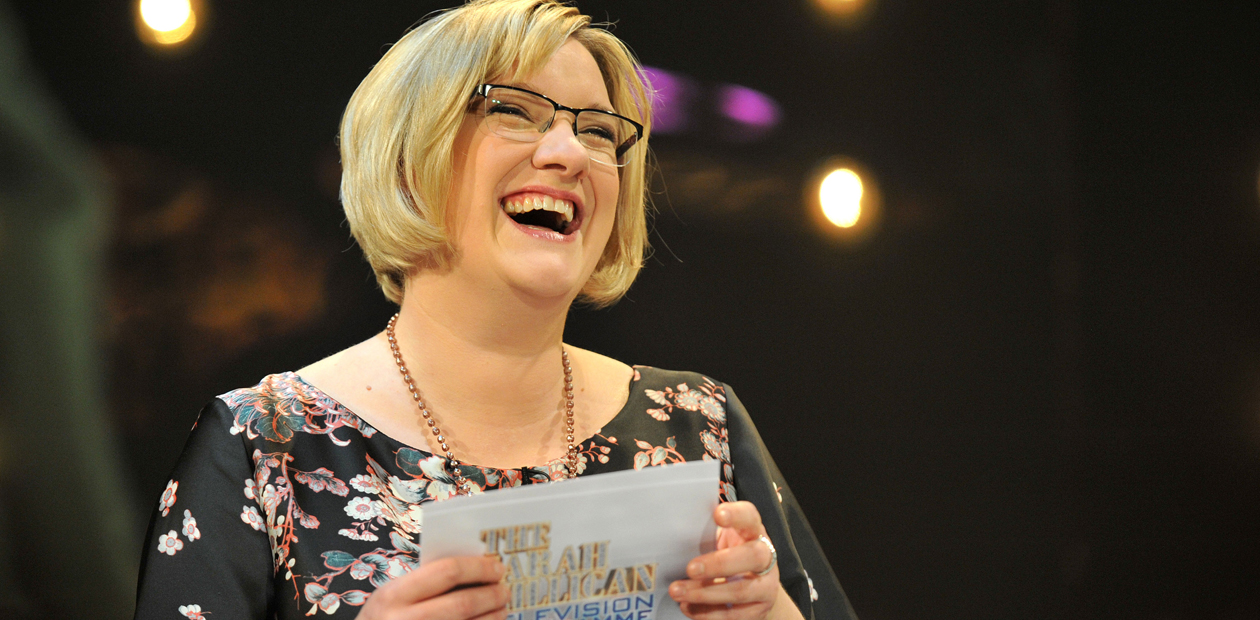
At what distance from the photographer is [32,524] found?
1434 millimetres

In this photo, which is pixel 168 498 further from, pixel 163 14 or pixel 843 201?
pixel 843 201

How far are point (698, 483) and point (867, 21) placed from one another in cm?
133

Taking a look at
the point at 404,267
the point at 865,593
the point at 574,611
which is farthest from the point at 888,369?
the point at 574,611

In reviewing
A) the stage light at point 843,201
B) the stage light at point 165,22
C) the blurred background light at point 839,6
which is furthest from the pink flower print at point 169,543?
the blurred background light at point 839,6

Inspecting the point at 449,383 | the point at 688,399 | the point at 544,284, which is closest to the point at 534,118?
the point at 544,284

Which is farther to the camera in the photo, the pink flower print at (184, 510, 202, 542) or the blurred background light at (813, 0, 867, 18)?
the blurred background light at (813, 0, 867, 18)

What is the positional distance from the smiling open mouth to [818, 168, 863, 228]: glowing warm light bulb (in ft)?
2.41

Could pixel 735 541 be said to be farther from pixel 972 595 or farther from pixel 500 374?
pixel 972 595

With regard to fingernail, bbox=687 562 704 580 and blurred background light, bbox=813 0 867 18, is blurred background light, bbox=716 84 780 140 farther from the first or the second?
fingernail, bbox=687 562 704 580

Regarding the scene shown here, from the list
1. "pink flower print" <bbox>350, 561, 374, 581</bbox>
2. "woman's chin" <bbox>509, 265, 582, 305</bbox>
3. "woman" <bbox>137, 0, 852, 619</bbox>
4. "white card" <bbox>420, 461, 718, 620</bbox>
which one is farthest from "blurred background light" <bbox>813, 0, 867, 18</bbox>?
"pink flower print" <bbox>350, 561, 374, 581</bbox>

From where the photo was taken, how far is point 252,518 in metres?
1.09

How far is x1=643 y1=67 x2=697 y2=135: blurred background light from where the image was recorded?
182 cm

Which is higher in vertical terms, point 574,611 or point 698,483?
point 698,483

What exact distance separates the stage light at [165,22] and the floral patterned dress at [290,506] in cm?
70
